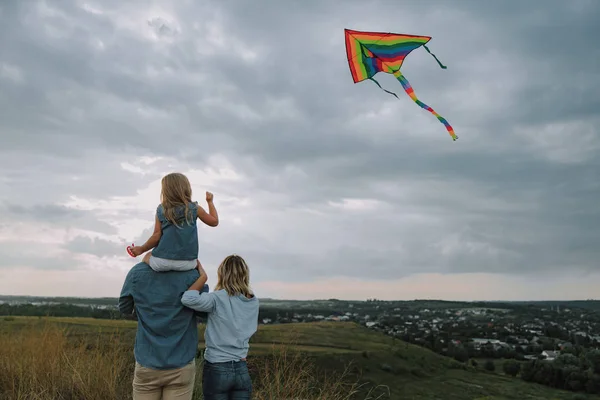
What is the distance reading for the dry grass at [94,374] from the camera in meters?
6.27

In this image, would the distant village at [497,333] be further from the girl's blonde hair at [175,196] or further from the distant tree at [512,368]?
the girl's blonde hair at [175,196]

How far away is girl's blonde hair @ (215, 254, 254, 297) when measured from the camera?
4160mm

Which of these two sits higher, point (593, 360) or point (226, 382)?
point (226, 382)

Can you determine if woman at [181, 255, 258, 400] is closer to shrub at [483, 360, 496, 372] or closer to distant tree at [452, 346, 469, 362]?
shrub at [483, 360, 496, 372]

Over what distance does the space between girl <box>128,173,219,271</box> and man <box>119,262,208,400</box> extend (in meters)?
0.11

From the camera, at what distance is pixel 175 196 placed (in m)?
3.98

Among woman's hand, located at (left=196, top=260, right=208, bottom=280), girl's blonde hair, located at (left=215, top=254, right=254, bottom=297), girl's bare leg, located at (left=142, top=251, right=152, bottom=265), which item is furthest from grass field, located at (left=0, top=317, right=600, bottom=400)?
girl's bare leg, located at (left=142, top=251, right=152, bottom=265)

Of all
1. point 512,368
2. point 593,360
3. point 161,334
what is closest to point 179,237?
point 161,334

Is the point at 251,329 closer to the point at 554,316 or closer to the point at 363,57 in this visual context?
the point at 363,57

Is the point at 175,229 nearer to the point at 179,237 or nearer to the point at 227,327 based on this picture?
the point at 179,237

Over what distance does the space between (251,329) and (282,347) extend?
2487 millimetres

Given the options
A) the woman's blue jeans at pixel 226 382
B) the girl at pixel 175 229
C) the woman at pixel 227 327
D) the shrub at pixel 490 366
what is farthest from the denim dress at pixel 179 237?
the shrub at pixel 490 366

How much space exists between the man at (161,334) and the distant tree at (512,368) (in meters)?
109

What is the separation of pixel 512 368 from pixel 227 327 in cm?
11005
